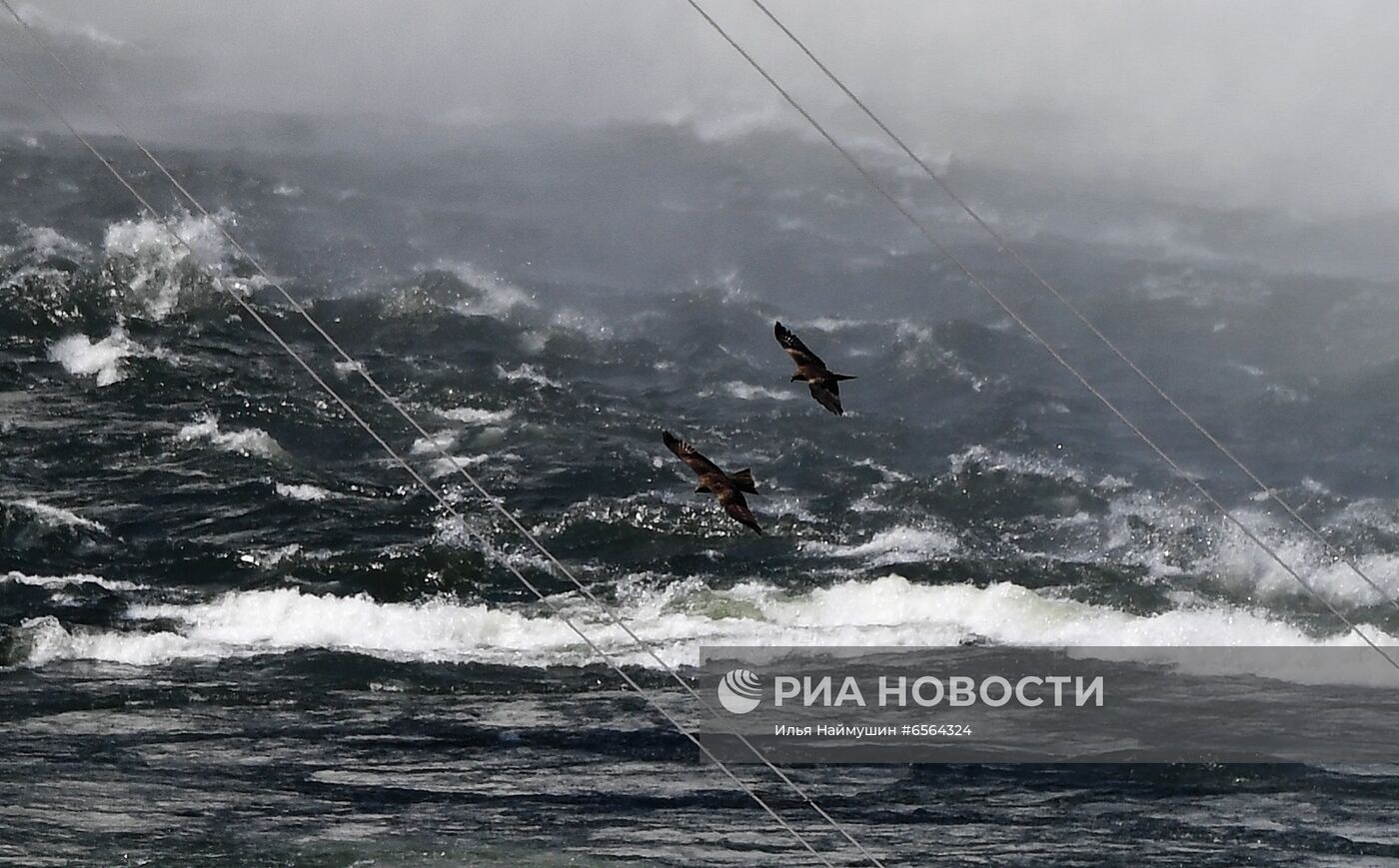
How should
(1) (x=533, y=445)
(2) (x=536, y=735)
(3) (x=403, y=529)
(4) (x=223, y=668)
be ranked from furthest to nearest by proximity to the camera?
(1) (x=533, y=445), (3) (x=403, y=529), (4) (x=223, y=668), (2) (x=536, y=735)

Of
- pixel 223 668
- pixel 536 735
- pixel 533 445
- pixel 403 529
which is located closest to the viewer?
pixel 536 735

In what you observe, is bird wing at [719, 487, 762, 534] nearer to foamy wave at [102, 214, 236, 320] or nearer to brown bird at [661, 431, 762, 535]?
brown bird at [661, 431, 762, 535]

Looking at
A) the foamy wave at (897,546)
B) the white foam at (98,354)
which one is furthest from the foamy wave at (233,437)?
the foamy wave at (897,546)

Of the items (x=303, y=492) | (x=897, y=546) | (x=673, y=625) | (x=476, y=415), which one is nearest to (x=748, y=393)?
(x=897, y=546)

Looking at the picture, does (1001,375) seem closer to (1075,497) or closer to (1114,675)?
(1075,497)

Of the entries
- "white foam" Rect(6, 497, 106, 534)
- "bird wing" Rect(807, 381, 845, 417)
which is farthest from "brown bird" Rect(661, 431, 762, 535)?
"white foam" Rect(6, 497, 106, 534)

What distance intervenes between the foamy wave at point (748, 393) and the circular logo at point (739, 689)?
8.18 m

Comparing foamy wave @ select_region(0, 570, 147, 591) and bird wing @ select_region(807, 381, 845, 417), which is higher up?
bird wing @ select_region(807, 381, 845, 417)

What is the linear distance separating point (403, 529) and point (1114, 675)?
1361 cm

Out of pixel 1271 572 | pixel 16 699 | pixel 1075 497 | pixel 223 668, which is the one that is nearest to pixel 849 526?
pixel 1075 497

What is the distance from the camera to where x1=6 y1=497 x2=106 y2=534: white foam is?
34688mm

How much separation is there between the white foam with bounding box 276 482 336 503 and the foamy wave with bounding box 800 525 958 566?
9.51 meters

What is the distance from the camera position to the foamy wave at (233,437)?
37594 millimetres

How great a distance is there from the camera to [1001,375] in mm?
39812
